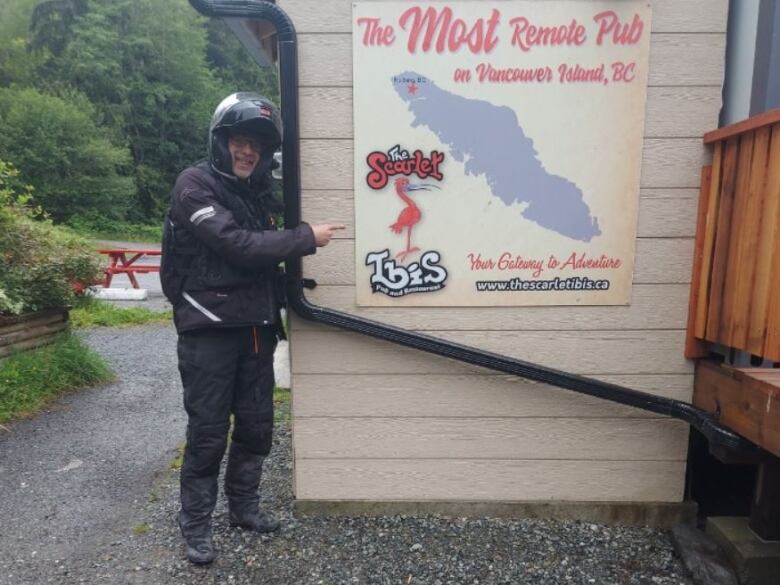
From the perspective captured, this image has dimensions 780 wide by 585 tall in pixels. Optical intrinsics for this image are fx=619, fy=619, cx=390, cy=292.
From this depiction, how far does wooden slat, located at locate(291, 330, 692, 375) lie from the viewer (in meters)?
3.04

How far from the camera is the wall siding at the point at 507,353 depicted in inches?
112

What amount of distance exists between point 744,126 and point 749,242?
0.47 meters

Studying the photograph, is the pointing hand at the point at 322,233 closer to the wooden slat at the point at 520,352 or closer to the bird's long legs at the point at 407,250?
the bird's long legs at the point at 407,250

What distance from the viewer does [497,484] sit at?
3188mm

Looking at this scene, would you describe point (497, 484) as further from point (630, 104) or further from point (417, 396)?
point (630, 104)

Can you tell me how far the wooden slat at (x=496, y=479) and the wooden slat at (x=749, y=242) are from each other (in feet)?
2.99

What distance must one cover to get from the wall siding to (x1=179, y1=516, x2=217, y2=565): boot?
1.70 feet

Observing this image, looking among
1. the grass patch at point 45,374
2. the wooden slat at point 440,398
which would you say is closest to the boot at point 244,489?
the wooden slat at point 440,398

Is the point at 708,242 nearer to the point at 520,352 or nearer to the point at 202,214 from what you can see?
the point at 520,352

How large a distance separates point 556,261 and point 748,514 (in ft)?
5.63

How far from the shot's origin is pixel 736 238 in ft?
8.69

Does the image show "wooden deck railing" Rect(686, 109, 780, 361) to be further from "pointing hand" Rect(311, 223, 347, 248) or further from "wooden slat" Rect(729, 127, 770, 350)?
"pointing hand" Rect(311, 223, 347, 248)

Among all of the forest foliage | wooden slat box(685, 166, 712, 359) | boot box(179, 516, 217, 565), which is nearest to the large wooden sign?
wooden slat box(685, 166, 712, 359)

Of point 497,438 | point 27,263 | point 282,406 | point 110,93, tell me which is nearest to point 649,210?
point 497,438
